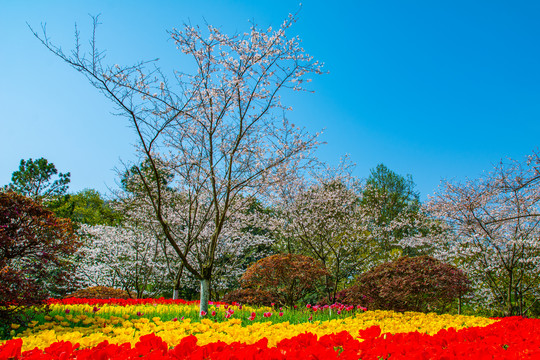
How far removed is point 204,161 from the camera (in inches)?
344

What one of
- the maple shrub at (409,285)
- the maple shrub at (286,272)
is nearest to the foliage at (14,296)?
the maple shrub at (286,272)

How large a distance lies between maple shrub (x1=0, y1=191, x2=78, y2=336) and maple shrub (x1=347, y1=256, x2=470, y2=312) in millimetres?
6240

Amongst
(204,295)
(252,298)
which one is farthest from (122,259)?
(204,295)

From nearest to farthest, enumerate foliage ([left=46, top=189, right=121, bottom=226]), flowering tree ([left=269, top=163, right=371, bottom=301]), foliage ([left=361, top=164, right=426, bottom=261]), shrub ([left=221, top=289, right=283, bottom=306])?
1. shrub ([left=221, top=289, right=283, bottom=306])
2. flowering tree ([left=269, top=163, right=371, bottom=301])
3. foliage ([left=46, top=189, right=121, bottom=226])
4. foliage ([left=361, top=164, right=426, bottom=261])

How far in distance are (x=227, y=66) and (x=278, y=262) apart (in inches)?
191

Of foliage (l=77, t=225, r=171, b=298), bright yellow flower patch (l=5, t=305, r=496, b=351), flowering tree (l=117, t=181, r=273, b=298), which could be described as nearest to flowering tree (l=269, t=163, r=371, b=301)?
flowering tree (l=117, t=181, r=273, b=298)

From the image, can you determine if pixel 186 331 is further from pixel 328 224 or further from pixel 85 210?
pixel 85 210

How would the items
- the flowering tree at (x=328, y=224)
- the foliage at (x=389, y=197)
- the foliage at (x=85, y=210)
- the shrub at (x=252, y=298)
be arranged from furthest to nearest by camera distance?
the foliage at (x=389, y=197)
the foliage at (x=85, y=210)
the flowering tree at (x=328, y=224)
the shrub at (x=252, y=298)

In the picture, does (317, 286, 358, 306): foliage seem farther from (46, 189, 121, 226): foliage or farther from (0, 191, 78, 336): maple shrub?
(46, 189, 121, 226): foliage

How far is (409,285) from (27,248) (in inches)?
279

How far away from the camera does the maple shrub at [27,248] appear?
A: 4.51 metres

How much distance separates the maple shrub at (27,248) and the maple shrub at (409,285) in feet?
20.5

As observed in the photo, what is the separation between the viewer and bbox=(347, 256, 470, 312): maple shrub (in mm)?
7121

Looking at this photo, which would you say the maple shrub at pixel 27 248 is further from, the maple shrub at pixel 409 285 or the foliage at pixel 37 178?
the foliage at pixel 37 178
